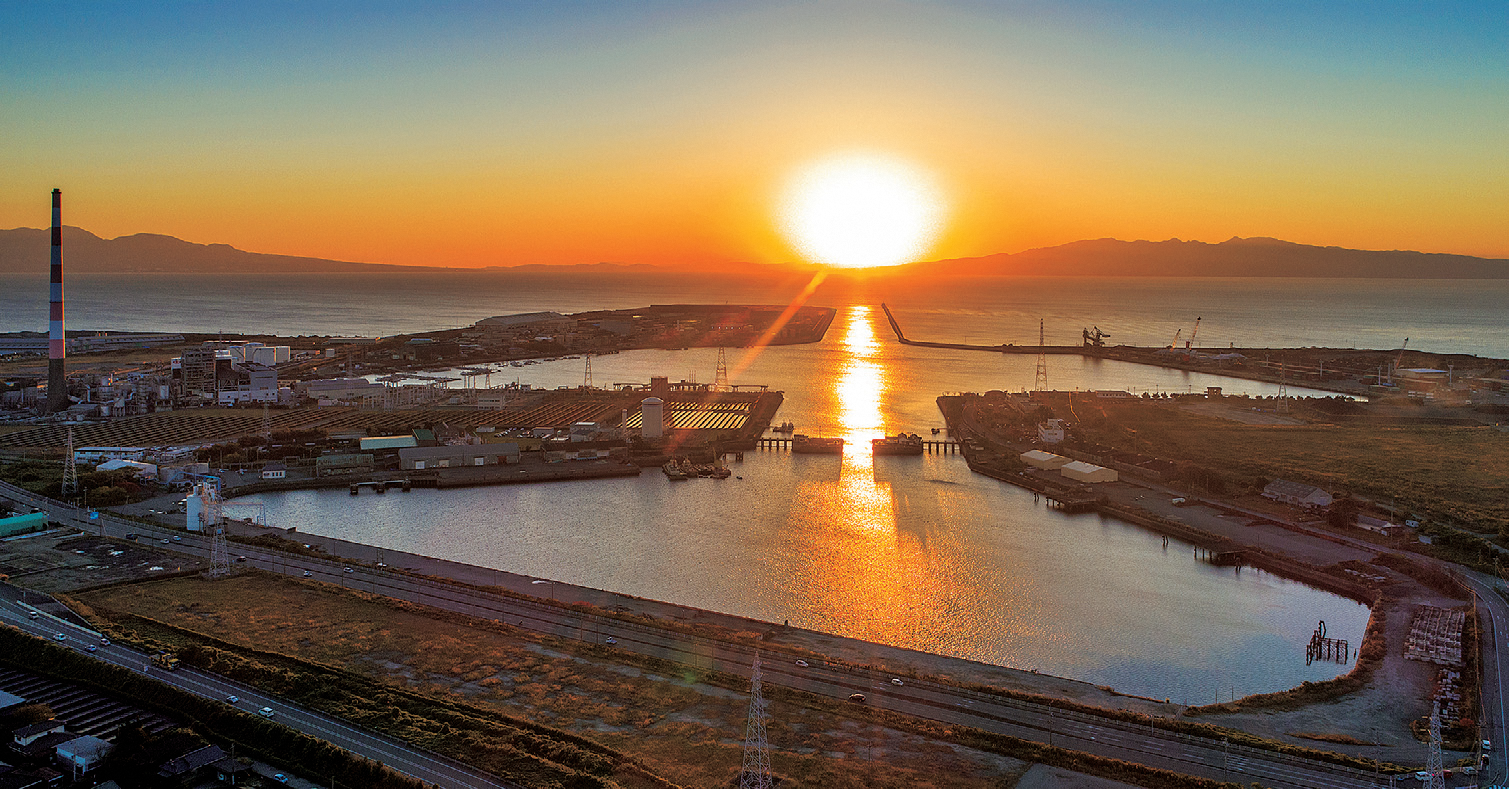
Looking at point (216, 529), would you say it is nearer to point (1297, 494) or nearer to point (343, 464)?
point (343, 464)

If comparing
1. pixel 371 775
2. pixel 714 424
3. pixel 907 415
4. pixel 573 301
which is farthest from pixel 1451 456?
pixel 573 301

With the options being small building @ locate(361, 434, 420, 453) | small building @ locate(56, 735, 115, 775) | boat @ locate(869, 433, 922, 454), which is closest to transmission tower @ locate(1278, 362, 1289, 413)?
boat @ locate(869, 433, 922, 454)

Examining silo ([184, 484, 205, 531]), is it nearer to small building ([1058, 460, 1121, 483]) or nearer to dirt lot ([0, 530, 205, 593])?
dirt lot ([0, 530, 205, 593])

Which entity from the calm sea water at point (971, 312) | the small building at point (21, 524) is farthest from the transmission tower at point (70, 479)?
the calm sea water at point (971, 312)

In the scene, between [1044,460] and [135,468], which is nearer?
[135,468]

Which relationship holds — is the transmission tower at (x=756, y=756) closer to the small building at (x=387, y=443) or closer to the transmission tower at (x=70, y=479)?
the transmission tower at (x=70, y=479)

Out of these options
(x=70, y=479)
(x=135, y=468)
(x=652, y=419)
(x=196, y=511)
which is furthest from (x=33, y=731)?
(x=652, y=419)
